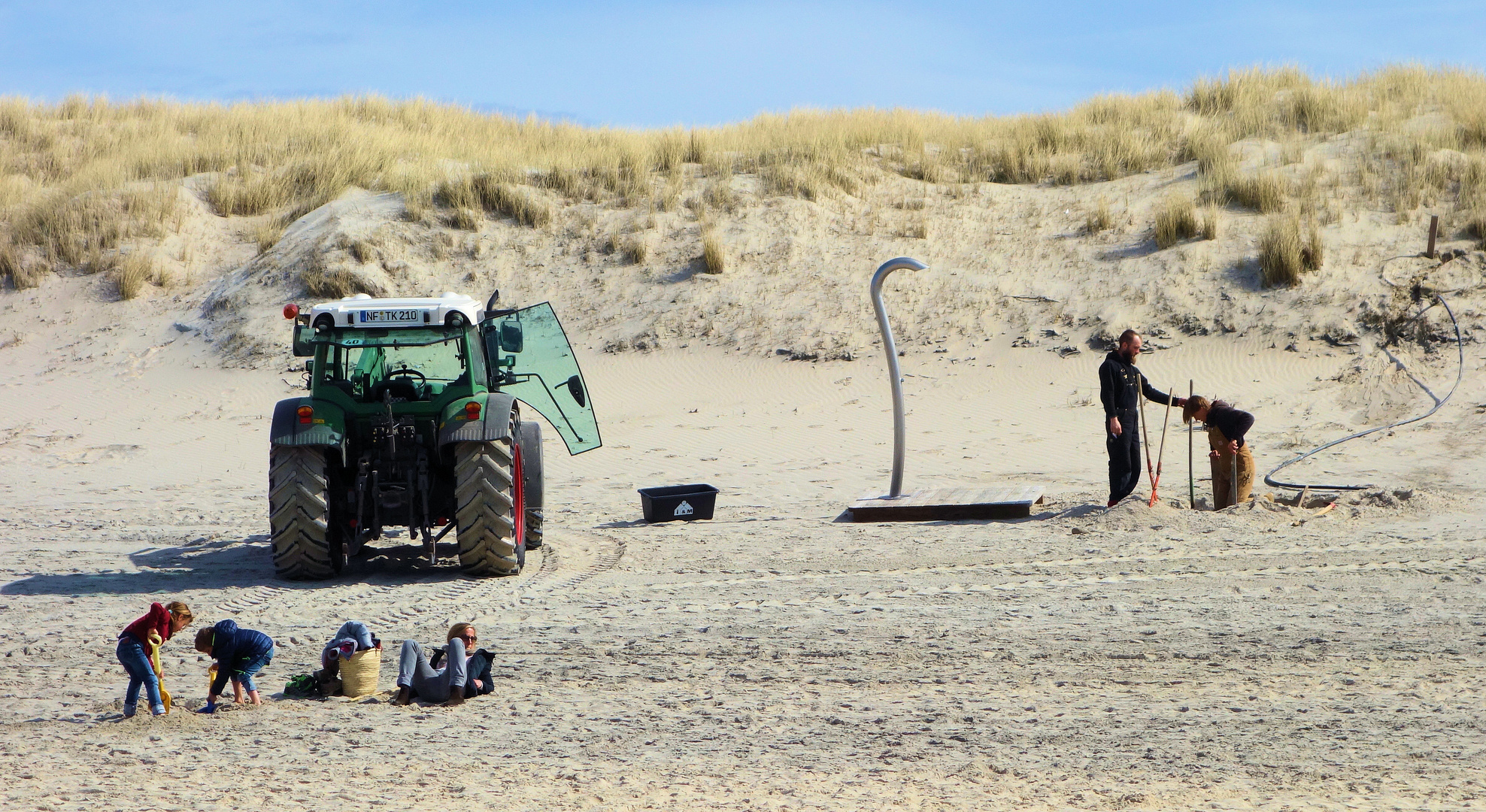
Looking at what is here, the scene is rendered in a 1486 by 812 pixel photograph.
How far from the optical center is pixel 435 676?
20.5ft

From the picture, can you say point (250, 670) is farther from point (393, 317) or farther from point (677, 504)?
point (677, 504)

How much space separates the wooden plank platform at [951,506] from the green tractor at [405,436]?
9.12ft

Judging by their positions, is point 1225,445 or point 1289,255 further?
point 1289,255

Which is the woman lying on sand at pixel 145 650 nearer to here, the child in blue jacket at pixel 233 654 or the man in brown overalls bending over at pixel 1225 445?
the child in blue jacket at pixel 233 654

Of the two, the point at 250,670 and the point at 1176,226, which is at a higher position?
the point at 1176,226

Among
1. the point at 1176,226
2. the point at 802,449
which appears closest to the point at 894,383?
the point at 802,449

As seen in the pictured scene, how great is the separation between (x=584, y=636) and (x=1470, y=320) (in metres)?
13.9

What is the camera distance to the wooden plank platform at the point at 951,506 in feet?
34.9

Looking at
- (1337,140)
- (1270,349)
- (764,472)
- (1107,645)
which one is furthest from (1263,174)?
(1107,645)

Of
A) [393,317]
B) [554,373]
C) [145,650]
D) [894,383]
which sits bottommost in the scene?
[145,650]

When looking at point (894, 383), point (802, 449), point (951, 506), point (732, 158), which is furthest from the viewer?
point (732, 158)

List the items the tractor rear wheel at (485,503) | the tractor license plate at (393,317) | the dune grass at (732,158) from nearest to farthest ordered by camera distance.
Answer: the tractor rear wheel at (485,503)
the tractor license plate at (393,317)
the dune grass at (732,158)

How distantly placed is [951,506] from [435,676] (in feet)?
18.2

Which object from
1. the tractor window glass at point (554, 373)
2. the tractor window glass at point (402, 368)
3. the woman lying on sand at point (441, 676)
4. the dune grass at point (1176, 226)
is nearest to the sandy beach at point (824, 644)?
the woman lying on sand at point (441, 676)
